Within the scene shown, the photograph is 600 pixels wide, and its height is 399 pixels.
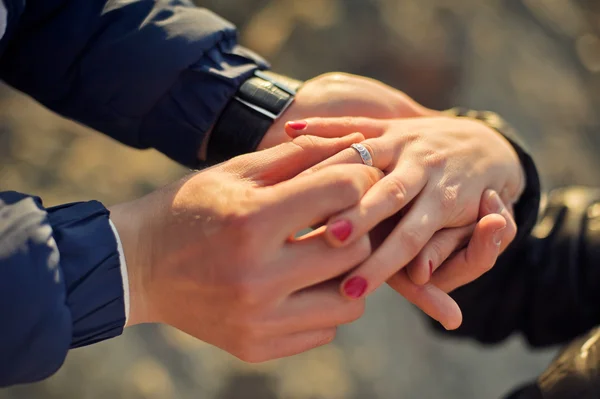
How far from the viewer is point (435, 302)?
0.71 meters

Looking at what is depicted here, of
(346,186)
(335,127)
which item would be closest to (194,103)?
(335,127)

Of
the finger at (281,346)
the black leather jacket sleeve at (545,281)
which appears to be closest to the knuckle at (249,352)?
the finger at (281,346)

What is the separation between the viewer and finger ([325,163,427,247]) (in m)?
0.64

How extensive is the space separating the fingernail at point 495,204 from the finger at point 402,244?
93 mm

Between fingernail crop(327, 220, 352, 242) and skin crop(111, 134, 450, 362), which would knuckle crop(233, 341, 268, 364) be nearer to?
skin crop(111, 134, 450, 362)

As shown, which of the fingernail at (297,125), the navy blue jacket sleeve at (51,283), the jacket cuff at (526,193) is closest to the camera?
the navy blue jacket sleeve at (51,283)

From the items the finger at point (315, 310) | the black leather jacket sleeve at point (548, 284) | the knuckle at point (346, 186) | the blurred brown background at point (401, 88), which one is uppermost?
the knuckle at point (346, 186)

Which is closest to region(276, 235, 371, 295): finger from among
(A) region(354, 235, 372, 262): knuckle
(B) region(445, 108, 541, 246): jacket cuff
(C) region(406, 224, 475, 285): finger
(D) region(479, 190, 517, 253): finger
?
(A) region(354, 235, 372, 262): knuckle

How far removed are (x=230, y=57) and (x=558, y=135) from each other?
1498mm

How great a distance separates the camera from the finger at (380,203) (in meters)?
0.64

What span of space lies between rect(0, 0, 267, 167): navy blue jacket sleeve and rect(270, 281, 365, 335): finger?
1.07 feet

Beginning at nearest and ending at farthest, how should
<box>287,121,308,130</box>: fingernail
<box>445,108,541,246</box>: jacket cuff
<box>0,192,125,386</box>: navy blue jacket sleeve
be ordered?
<box>0,192,125,386</box>: navy blue jacket sleeve < <box>287,121,308,130</box>: fingernail < <box>445,108,541,246</box>: jacket cuff

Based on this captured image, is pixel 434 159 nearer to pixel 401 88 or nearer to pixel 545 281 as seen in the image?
pixel 545 281

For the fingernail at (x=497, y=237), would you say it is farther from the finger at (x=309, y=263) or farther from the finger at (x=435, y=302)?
the finger at (x=309, y=263)
